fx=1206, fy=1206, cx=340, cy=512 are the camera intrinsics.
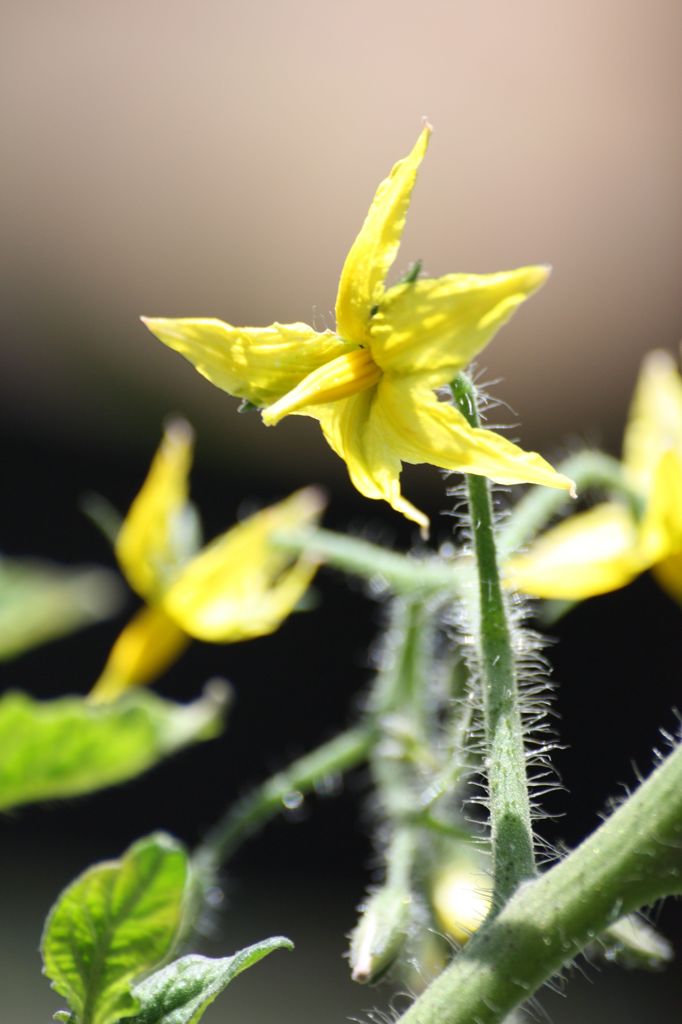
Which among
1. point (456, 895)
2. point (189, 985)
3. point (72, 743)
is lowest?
point (456, 895)

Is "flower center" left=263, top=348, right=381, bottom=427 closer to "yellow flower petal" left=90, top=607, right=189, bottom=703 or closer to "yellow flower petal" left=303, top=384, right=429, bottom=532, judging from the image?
"yellow flower petal" left=303, top=384, right=429, bottom=532

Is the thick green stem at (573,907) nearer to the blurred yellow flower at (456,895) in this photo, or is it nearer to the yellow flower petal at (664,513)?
the blurred yellow flower at (456,895)

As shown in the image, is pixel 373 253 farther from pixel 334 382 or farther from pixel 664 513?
pixel 664 513

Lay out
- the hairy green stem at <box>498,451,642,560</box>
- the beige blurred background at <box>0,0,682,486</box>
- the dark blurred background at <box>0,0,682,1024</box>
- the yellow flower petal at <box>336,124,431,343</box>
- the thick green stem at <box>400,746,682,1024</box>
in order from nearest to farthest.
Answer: the thick green stem at <box>400,746,682,1024</box>, the yellow flower petal at <box>336,124,431,343</box>, the hairy green stem at <box>498,451,642,560</box>, the dark blurred background at <box>0,0,682,1024</box>, the beige blurred background at <box>0,0,682,486</box>

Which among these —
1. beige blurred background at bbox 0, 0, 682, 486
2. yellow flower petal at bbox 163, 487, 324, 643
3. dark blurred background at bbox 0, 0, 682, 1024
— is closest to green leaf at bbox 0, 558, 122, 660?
yellow flower petal at bbox 163, 487, 324, 643

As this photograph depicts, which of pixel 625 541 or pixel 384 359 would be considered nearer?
pixel 384 359

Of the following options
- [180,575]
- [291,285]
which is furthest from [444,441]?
[291,285]
